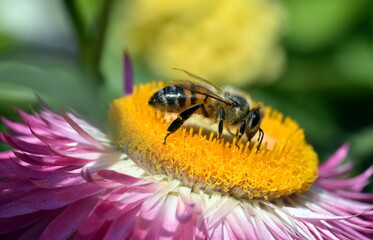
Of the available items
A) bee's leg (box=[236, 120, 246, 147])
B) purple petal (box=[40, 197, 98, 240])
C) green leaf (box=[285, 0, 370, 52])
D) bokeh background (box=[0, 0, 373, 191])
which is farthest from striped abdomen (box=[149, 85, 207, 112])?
green leaf (box=[285, 0, 370, 52])

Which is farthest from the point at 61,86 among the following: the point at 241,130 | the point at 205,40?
the point at 205,40

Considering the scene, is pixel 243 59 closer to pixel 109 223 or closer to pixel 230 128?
pixel 230 128

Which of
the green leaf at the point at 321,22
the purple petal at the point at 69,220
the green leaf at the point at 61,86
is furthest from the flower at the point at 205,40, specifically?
the green leaf at the point at 61,86

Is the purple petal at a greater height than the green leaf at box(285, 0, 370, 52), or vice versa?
the green leaf at box(285, 0, 370, 52)

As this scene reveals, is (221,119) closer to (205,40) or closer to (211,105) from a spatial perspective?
(211,105)

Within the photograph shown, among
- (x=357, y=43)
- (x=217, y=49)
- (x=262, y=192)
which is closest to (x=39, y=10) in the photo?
(x=217, y=49)

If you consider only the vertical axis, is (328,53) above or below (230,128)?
above

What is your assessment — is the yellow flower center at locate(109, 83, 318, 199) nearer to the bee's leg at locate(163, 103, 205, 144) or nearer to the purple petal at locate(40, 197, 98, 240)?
the bee's leg at locate(163, 103, 205, 144)
